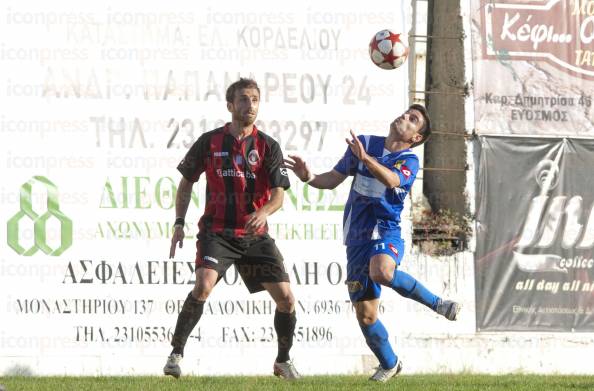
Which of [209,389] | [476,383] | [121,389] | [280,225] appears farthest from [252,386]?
[280,225]

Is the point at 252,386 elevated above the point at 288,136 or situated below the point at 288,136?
below

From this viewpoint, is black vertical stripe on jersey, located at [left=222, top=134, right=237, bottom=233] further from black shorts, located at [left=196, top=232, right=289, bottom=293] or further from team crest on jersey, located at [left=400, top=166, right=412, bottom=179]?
team crest on jersey, located at [left=400, top=166, right=412, bottom=179]

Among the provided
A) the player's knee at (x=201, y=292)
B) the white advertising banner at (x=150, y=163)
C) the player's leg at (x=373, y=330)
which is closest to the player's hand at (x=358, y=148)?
the player's leg at (x=373, y=330)

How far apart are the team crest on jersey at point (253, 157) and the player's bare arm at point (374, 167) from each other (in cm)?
91

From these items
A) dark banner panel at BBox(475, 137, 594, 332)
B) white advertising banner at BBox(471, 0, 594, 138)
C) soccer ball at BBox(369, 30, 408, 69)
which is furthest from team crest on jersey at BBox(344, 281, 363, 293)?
white advertising banner at BBox(471, 0, 594, 138)

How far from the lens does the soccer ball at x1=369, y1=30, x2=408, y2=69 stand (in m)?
9.98

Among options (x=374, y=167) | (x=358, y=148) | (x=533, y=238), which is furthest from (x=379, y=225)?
(x=533, y=238)

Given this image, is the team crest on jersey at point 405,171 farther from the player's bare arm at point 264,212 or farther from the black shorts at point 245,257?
the black shorts at point 245,257

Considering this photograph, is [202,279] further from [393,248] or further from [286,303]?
[393,248]

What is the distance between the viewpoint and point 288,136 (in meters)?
11.8

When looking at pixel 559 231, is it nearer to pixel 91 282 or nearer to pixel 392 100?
pixel 392 100

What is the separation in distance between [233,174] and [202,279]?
0.88m

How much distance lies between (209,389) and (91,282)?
10.5ft

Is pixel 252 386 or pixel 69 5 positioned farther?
pixel 69 5
